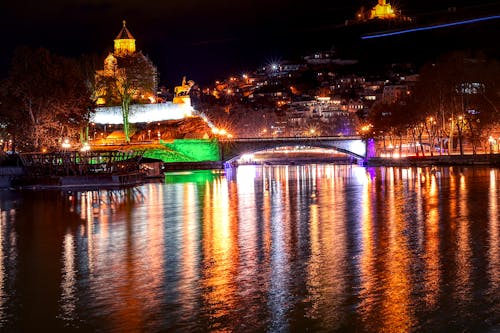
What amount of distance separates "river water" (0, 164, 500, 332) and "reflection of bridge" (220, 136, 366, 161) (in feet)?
178

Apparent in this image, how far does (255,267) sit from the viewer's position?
906 inches

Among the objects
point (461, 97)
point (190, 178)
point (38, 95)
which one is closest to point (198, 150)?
point (190, 178)

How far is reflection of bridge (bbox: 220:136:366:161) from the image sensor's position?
9656 centimetres

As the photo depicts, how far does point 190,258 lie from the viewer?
24.7 metres

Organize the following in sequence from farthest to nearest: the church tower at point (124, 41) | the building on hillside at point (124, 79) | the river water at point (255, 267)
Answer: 1. the church tower at point (124, 41)
2. the building on hillside at point (124, 79)
3. the river water at point (255, 267)

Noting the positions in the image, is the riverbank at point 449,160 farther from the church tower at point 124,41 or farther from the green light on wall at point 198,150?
the church tower at point 124,41

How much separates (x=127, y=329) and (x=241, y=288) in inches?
165

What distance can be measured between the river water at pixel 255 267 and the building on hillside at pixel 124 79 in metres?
58.4

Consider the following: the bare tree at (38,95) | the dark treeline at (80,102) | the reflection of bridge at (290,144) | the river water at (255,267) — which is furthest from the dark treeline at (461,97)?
the river water at (255,267)

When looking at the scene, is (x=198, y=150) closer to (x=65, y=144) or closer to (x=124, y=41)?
(x=65, y=144)

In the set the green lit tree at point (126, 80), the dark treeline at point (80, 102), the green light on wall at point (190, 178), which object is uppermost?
the green lit tree at point (126, 80)

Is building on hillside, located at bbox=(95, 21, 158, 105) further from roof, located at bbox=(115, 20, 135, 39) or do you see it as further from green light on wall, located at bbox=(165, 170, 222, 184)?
green light on wall, located at bbox=(165, 170, 222, 184)

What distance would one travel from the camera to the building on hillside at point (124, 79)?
99.2 metres

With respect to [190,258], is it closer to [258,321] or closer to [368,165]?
[258,321]
